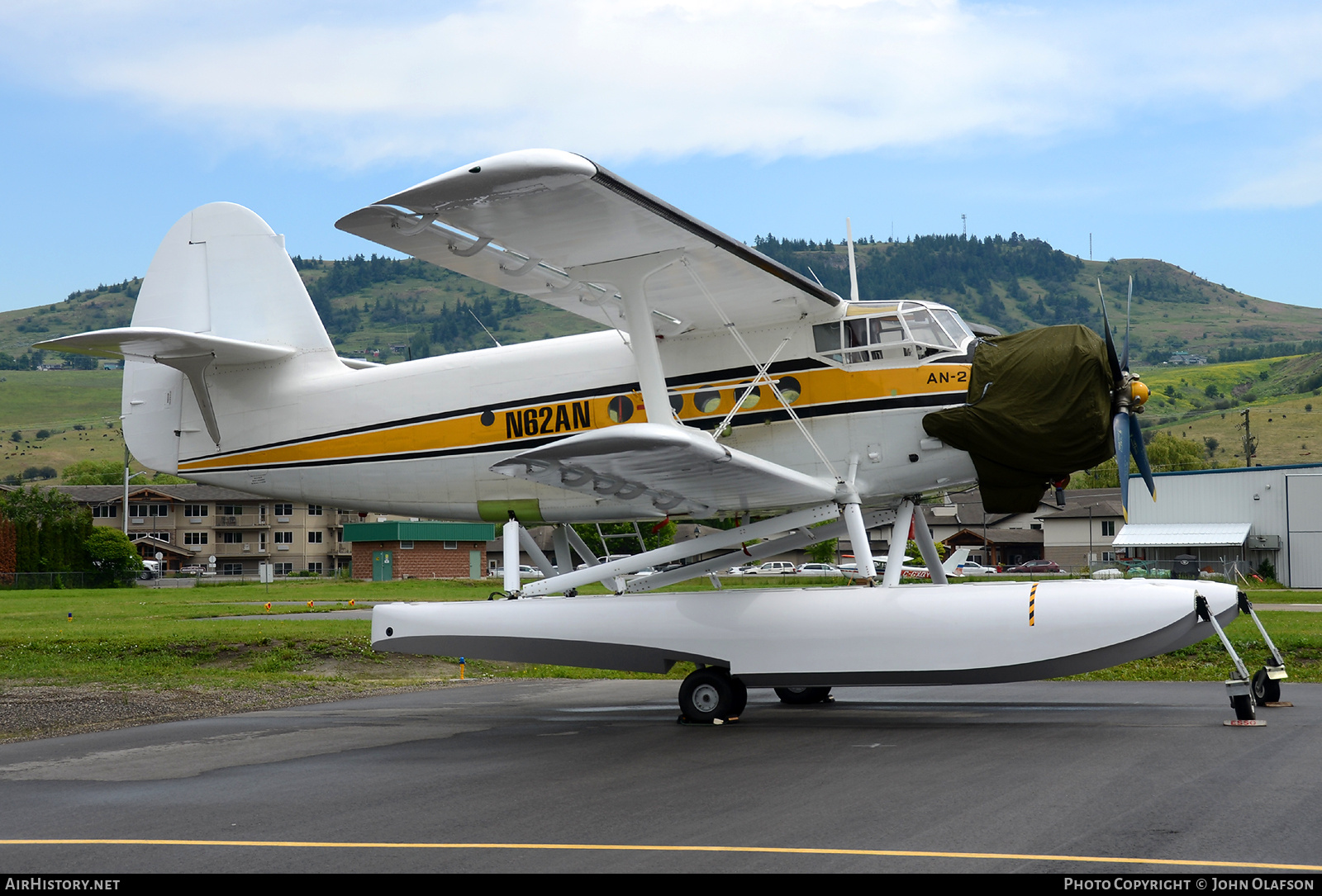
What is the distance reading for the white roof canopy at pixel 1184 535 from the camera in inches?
2030

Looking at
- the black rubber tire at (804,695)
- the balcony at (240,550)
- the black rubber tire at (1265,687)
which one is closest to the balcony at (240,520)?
the balcony at (240,550)

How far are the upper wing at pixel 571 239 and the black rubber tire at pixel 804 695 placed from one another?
497 centimetres

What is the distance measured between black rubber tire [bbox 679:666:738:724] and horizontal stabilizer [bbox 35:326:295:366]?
736cm

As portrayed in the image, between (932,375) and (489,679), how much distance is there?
10.9 m

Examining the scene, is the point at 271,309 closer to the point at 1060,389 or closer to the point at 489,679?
the point at 489,679

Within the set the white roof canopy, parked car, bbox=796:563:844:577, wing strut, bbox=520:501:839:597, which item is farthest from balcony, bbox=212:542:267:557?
wing strut, bbox=520:501:839:597

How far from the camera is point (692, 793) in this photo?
26.2 feet

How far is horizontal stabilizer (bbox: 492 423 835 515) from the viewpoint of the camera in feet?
33.1

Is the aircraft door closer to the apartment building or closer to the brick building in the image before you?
the brick building

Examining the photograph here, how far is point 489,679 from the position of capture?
64.3 ft

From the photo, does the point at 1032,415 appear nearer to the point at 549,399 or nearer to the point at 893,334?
the point at 893,334

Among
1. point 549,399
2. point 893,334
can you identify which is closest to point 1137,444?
point 893,334

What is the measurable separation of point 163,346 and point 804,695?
31.2 ft
